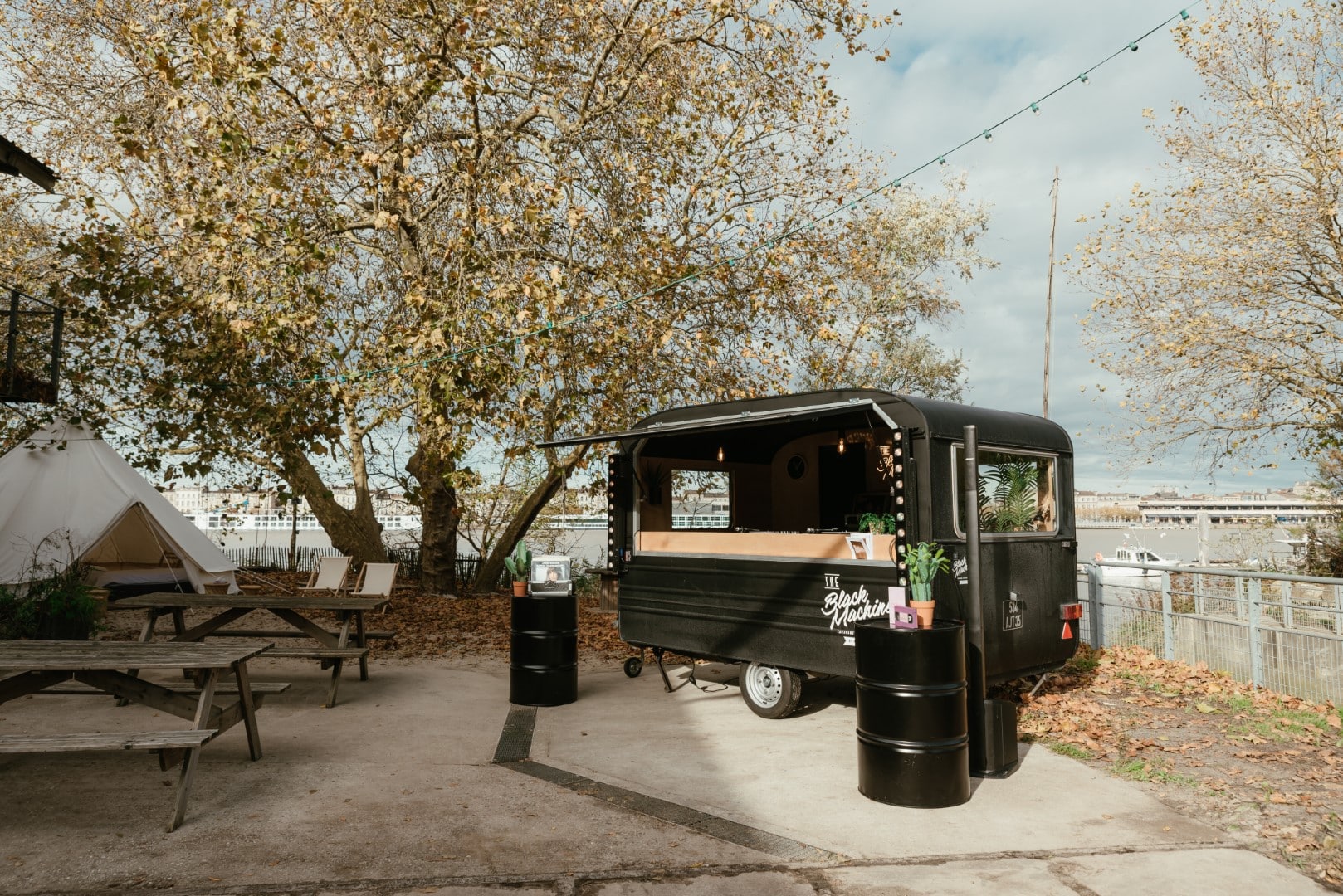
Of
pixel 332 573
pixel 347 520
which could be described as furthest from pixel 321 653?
pixel 347 520

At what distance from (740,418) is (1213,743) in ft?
13.9

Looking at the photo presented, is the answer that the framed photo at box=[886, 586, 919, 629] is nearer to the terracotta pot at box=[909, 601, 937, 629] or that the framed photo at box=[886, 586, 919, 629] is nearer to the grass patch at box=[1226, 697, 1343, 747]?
the terracotta pot at box=[909, 601, 937, 629]

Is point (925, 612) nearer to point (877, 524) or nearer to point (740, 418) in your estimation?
point (877, 524)

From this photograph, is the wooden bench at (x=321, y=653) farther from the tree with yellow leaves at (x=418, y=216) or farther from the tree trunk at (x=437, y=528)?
the tree trunk at (x=437, y=528)

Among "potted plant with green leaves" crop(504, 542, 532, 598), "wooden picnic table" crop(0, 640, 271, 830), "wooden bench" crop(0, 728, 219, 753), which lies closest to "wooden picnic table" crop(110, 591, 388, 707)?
"potted plant with green leaves" crop(504, 542, 532, 598)

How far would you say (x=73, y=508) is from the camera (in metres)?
13.1

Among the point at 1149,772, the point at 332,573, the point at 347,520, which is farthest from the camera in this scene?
the point at 347,520

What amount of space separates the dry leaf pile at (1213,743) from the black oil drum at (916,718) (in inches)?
56.5

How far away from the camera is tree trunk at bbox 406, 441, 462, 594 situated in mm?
16625

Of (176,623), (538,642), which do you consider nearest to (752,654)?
(538,642)

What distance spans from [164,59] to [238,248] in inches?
89.0

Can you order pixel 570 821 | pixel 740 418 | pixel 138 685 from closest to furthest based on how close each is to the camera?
pixel 570 821
pixel 138 685
pixel 740 418

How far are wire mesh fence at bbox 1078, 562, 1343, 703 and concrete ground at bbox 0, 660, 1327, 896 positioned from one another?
3277mm

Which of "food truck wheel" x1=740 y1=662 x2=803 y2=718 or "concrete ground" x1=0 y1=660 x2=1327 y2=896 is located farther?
"food truck wheel" x1=740 y1=662 x2=803 y2=718
